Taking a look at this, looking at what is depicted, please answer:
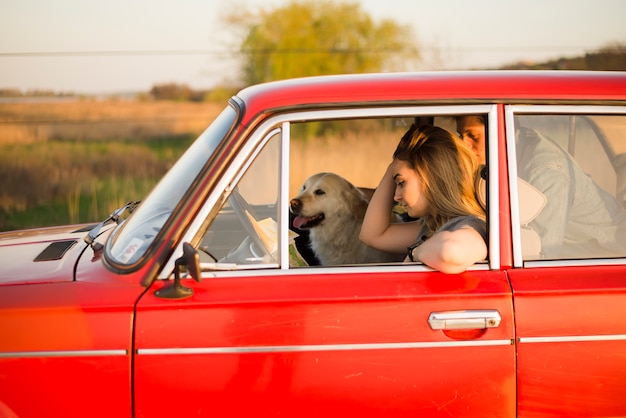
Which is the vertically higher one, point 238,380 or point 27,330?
point 27,330

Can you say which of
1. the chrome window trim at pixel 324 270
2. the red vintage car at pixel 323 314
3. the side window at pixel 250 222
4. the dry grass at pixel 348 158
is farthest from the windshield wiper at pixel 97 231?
the dry grass at pixel 348 158

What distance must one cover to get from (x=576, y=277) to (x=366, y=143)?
10759 mm

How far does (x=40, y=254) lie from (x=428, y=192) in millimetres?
1686

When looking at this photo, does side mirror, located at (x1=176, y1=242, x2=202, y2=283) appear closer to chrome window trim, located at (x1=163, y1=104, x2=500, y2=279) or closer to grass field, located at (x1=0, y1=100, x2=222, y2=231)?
chrome window trim, located at (x1=163, y1=104, x2=500, y2=279)

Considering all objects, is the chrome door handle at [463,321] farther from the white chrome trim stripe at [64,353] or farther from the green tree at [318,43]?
the green tree at [318,43]

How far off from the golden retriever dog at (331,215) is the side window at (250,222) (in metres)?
0.81

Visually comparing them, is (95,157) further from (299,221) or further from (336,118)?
(336,118)

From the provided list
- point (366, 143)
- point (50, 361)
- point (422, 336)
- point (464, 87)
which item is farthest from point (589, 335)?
point (366, 143)

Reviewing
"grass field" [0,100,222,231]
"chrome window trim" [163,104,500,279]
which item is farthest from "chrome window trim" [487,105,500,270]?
"grass field" [0,100,222,231]

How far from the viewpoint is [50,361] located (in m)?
2.42

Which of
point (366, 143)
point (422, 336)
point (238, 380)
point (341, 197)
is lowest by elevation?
point (238, 380)

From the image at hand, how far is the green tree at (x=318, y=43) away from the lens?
23594mm

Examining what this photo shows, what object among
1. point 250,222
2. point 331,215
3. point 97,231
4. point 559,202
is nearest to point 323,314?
point 250,222

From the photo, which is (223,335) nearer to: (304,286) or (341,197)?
(304,286)
